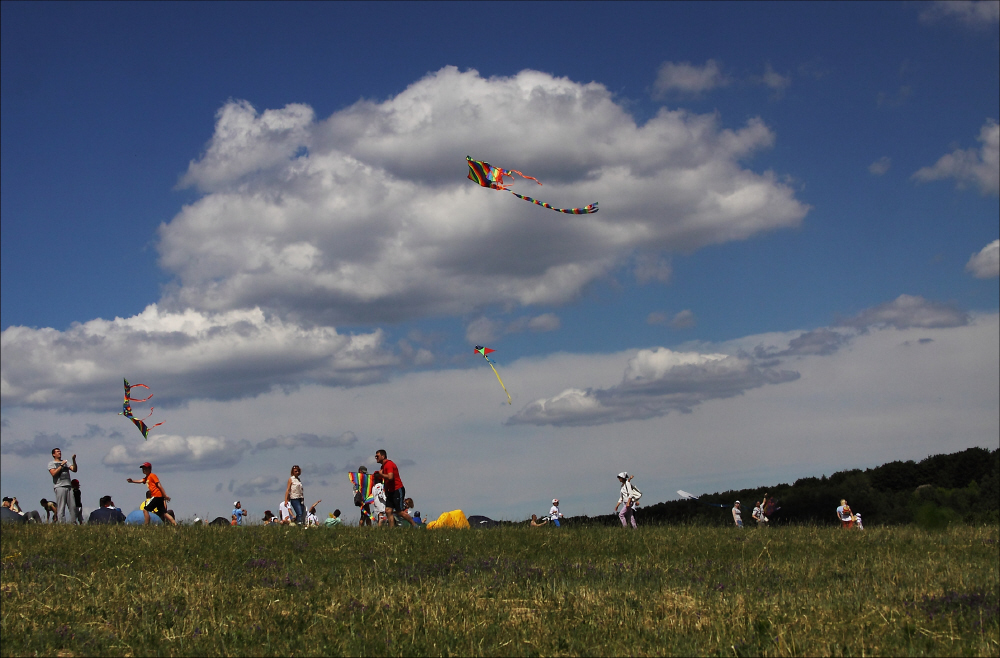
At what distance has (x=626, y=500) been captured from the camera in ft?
77.2

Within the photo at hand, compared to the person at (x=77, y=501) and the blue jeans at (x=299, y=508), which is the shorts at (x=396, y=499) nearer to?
the blue jeans at (x=299, y=508)

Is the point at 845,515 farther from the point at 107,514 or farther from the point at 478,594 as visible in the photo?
the point at 107,514

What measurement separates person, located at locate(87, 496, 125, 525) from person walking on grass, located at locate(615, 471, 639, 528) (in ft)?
42.4

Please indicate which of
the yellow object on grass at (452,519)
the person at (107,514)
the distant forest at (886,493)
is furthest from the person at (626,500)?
the distant forest at (886,493)

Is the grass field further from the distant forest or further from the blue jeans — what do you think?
the distant forest

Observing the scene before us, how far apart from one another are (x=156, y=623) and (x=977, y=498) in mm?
53710

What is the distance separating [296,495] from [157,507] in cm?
339

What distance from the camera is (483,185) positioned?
18.0m

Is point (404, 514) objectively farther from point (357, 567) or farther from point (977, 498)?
point (977, 498)

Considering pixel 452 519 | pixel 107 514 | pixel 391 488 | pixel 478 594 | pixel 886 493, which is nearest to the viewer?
pixel 478 594

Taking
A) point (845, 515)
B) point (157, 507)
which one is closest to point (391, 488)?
point (157, 507)

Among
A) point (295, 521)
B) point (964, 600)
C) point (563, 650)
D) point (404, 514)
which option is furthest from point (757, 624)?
point (295, 521)

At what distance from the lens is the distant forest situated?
170ft

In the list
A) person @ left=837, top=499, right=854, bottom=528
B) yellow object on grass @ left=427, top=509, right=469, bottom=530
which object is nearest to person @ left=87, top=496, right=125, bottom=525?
yellow object on grass @ left=427, top=509, right=469, bottom=530
